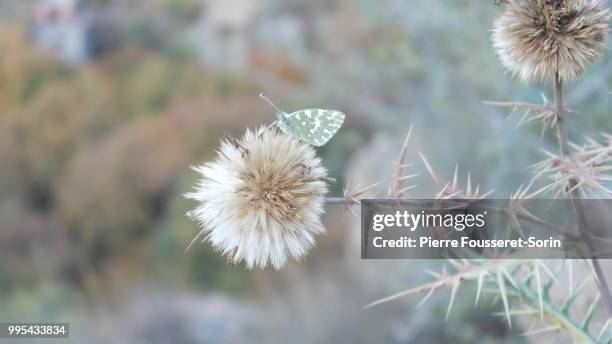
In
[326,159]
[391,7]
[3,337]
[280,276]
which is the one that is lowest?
[3,337]

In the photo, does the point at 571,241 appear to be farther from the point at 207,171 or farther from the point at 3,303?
the point at 3,303

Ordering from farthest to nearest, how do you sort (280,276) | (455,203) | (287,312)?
1. (280,276)
2. (287,312)
3. (455,203)

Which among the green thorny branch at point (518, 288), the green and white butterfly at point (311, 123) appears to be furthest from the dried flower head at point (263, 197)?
the green thorny branch at point (518, 288)

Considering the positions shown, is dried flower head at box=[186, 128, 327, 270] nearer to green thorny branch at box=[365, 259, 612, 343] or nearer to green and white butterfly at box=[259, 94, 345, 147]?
green and white butterfly at box=[259, 94, 345, 147]

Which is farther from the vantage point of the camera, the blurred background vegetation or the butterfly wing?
the blurred background vegetation

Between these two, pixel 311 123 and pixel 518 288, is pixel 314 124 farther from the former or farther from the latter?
pixel 518 288

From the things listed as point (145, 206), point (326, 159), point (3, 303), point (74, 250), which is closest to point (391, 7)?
point (326, 159)

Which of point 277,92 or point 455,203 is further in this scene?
point 277,92

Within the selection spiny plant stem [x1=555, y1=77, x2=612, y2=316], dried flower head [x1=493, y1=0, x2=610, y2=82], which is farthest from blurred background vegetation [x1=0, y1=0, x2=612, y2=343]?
spiny plant stem [x1=555, y1=77, x2=612, y2=316]
